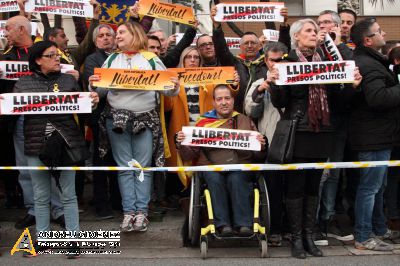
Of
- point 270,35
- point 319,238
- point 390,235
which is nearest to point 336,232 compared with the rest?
point 319,238

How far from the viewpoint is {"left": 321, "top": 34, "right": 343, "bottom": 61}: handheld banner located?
487 centimetres

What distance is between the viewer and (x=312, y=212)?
16.5 ft

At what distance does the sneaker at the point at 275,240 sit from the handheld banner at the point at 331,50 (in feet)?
6.15

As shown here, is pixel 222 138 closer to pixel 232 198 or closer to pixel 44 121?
pixel 232 198

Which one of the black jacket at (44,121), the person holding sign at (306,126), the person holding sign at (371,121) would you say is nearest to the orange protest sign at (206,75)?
the person holding sign at (306,126)

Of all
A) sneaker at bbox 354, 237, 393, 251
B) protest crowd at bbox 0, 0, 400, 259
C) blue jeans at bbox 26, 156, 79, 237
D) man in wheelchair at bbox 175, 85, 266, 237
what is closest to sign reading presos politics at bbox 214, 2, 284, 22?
protest crowd at bbox 0, 0, 400, 259

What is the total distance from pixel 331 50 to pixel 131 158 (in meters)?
2.26

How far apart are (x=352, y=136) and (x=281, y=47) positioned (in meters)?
1.14

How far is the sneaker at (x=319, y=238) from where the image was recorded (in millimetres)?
5348

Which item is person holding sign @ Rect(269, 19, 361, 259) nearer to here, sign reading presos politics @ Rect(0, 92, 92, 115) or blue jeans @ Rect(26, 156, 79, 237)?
sign reading presos politics @ Rect(0, 92, 92, 115)

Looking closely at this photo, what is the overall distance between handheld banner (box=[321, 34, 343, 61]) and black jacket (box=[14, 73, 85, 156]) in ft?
8.06

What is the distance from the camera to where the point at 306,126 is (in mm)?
4812

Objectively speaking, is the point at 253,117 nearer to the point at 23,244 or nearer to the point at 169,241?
the point at 169,241

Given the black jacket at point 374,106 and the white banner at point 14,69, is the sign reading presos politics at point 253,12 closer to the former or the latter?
the black jacket at point 374,106
